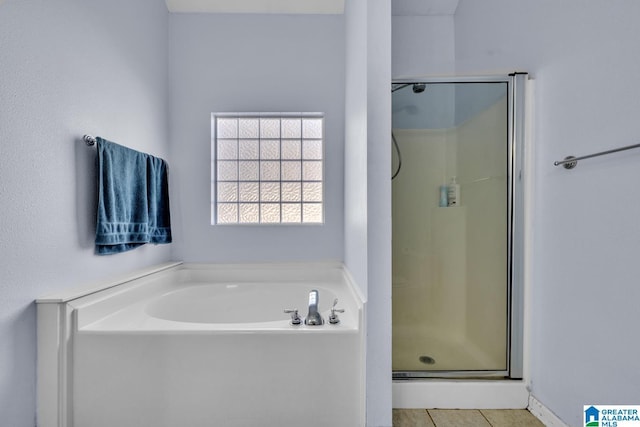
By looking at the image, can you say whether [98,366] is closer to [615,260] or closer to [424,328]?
[424,328]

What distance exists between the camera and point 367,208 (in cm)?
126

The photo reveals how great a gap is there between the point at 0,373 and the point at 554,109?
2561 millimetres

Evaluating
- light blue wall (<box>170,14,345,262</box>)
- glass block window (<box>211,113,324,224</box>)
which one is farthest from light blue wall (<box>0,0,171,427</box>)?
glass block window (<box>211,113,324,224</box>)

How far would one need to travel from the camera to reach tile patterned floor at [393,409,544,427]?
4.67 ft

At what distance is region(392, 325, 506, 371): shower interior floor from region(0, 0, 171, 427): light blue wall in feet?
5.56

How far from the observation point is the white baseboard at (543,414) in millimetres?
1355

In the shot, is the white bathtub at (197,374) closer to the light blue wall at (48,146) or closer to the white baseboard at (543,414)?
the light blue wall at (48,146)

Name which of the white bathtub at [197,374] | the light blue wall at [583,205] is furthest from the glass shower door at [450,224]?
the white bathtub at [197,374]

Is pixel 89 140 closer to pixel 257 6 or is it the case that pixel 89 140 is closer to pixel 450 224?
pixel 257 6

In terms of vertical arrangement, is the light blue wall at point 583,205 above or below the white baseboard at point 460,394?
above

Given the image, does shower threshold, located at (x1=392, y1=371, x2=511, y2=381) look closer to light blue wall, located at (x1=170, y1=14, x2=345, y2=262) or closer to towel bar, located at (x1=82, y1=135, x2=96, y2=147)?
light blue wall, located at (x1=170, y1=14, x2=345, y2=262)

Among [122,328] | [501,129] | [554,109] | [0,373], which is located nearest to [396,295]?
[501,129]

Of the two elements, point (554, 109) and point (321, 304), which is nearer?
point (554, 109)

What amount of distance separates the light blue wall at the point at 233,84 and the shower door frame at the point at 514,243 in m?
1.11
